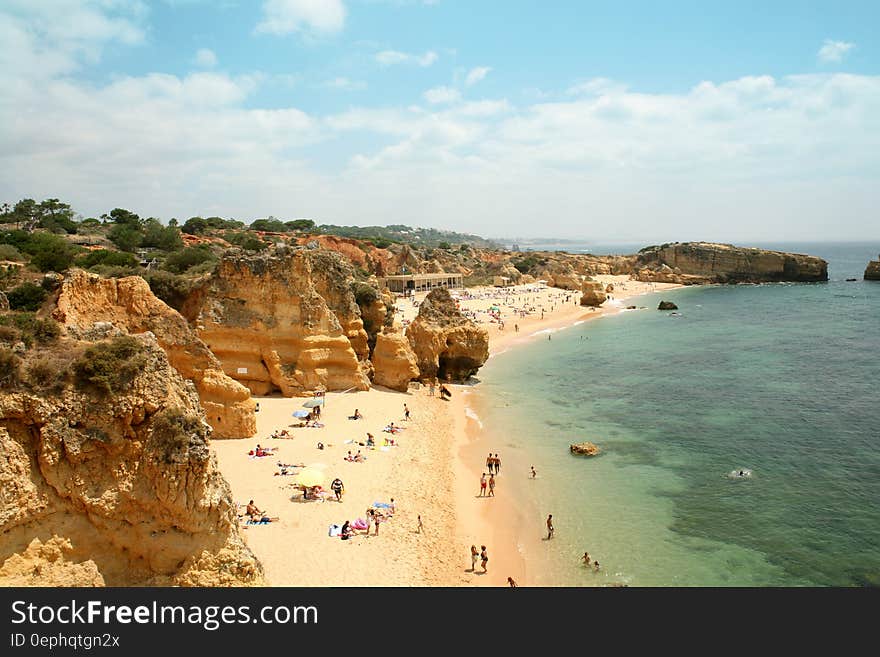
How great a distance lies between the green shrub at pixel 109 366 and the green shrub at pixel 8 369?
72 cm

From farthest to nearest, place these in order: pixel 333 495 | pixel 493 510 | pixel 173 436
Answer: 1. pixel 493 510
2. pixel 333 495
3. pixel 173 436

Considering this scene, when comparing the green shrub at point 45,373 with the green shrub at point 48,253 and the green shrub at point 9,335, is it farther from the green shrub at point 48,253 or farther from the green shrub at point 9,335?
the green shrub at point 48,253

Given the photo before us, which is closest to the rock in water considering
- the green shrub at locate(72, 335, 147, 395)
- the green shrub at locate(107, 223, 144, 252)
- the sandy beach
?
the sandy beach

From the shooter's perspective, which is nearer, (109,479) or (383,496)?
(109,479)

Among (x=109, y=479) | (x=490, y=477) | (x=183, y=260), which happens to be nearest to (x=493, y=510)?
(x=490, y=477)

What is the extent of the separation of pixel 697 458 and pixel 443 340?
15087 millimetres

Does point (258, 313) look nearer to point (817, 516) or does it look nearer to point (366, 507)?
point (366, 507)

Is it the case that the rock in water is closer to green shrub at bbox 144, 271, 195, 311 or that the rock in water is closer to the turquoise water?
the turquoise water

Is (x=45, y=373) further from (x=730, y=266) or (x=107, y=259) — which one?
(x=730, y=266)

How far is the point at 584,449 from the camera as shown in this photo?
23.2 m

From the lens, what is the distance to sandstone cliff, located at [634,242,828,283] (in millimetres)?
104000

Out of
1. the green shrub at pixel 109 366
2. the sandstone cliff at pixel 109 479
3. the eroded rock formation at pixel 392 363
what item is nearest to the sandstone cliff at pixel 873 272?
the eroded rock formation at pixel 392 363

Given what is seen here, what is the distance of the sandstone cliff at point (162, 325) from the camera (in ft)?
51.5
